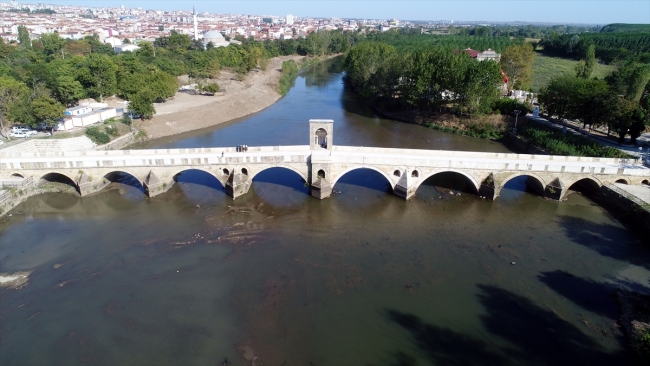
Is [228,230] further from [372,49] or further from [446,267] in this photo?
[372,49]

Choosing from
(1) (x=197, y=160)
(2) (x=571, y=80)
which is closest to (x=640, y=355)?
(1) (x=197, y=160)

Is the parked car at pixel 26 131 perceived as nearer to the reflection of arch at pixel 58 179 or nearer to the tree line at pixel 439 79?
the reflection of arch at pixel 58 179

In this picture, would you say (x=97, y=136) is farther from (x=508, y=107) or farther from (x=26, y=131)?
(x=508, y=107)

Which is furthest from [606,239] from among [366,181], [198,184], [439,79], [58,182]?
[58,182]

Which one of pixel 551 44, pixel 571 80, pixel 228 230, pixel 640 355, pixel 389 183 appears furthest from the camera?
pixel 551 44

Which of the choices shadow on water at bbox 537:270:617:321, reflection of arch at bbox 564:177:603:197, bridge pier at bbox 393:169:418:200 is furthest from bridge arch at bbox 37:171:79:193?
reflection of arch at bbox 564:177:603:197

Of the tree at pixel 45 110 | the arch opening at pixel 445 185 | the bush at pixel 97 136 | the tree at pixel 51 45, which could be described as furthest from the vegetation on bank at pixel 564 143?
the tree at pixel 51 45
